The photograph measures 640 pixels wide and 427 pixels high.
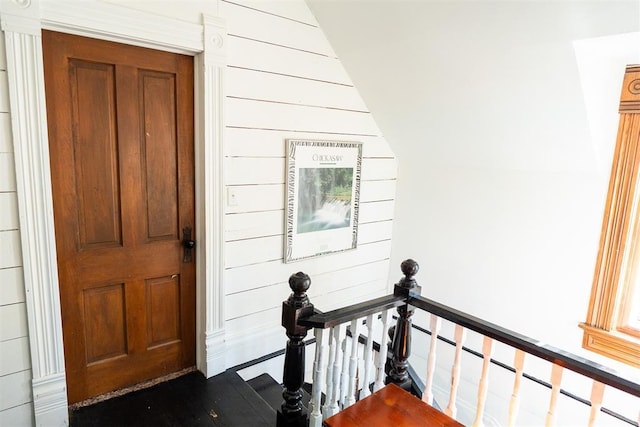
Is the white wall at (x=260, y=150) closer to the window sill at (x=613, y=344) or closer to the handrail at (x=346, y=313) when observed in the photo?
the handrail at (x=346, y=313)

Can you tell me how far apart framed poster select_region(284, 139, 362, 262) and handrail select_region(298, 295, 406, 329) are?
1.02m

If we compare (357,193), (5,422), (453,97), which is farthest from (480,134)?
(5,422)

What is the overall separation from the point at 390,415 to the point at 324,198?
5.44 feet

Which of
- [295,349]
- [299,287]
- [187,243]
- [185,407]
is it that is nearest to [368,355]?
[295,349]

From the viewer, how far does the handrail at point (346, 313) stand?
170 centimetres

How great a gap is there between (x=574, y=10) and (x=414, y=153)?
162 cm

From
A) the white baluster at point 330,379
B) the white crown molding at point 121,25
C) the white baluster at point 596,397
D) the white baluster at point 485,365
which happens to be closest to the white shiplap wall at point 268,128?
the white crown molding at point 121,25

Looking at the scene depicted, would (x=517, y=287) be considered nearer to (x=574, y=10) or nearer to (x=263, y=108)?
(x=574, y=10)

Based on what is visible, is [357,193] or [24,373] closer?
[24,373]

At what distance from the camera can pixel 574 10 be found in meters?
1.69

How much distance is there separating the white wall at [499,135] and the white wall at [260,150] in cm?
23

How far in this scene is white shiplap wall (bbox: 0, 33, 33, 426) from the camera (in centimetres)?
172

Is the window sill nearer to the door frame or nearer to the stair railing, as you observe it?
the stair railing

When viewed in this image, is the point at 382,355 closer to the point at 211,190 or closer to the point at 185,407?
the point at 185,407
